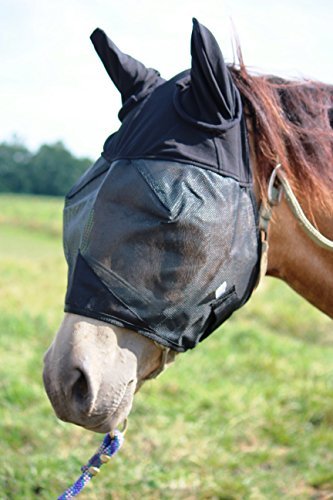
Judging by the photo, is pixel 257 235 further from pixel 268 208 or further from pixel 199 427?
pixel 199 427

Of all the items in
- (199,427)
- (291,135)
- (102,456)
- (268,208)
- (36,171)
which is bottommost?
(36,171)

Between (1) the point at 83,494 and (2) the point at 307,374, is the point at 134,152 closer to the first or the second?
(1) the point at 83,494

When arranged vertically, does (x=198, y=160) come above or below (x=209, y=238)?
above

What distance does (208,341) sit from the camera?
6957 millimetres

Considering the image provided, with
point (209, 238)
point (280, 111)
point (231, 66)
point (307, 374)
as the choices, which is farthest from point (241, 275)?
point (307, 374)

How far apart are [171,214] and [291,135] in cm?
52

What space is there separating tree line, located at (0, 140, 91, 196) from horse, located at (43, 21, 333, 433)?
47.4m

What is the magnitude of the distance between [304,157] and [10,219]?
85.2 ft

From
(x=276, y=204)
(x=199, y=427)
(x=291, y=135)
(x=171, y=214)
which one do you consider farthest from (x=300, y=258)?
(x=199, y=427)

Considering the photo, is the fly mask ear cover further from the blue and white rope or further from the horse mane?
the blue and white rope

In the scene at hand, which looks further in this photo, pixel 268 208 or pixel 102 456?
pixel 102 456

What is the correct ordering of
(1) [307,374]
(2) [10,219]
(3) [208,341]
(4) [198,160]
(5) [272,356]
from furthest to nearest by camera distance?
(2) [10,219] → (3) [208,341] → (5) [272,356] → (1) [307,374] → (4) [198,160]

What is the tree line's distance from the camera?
5041 centimetres

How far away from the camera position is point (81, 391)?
67.4 inches
